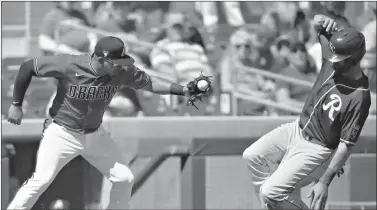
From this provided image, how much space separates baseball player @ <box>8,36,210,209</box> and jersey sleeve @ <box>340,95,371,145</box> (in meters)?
1.07

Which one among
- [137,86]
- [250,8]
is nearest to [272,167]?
[137,86]

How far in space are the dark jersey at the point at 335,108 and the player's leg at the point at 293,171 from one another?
0.31 ft

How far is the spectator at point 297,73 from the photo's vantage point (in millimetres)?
10180

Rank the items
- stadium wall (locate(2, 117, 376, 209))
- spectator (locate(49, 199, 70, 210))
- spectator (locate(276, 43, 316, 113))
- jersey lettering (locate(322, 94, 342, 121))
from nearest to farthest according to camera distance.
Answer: jersey lettering (locate(322, 94, 342, 121)) < spectator (locate(49, 199, 70, 210)) < stadium wall (locate(2, 117, 376, 209)) < spectator (locate(276, 43, 316, 113))

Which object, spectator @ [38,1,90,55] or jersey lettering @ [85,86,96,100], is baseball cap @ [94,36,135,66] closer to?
jersey lettering @ [85,86,96,100]

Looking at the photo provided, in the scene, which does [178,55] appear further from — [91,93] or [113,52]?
[113,52]

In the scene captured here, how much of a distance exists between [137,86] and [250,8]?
4.58 m

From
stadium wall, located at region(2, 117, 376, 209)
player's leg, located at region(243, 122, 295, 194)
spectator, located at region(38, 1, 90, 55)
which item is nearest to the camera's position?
player's leg, located at region(243, 122, 295, 194)

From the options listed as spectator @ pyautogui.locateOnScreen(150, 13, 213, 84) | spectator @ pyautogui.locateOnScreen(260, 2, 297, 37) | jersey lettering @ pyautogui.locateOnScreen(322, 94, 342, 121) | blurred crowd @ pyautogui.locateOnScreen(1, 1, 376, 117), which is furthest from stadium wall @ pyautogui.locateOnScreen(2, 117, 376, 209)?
spectator @ pyautogui.locateOnScreen(260, 2, 297, 37)

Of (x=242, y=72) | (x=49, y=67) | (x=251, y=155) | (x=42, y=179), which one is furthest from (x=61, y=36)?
(x=251, y=155)

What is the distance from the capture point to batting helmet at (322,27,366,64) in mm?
6234

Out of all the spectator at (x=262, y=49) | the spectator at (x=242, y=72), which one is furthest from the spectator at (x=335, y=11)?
the spectator at (x=242, y=72)

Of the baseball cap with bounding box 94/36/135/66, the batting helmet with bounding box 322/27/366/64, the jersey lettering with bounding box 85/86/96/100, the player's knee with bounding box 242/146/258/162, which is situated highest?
the batting helmet with bounding box 322/27/366/64

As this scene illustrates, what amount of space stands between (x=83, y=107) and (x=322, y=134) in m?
1.77
